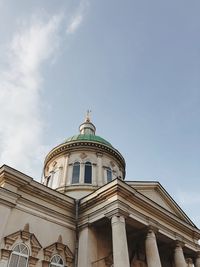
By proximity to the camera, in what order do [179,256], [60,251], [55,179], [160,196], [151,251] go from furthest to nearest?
1. [55,179]
2. [160,196]
3. [179,256]
4. [151,251]
5. [60,251]

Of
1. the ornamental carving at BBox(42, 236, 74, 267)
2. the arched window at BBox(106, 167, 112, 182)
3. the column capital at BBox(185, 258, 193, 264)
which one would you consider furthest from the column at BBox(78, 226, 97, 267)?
the column capital at BBox(185, 258, 193, 264)

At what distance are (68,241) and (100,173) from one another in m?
7.79

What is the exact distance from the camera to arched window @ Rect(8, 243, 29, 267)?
12242mm

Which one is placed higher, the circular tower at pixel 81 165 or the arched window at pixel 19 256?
the circular tower at pixel 81 165

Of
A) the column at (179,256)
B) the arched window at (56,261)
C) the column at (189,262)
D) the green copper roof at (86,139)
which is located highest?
the green copper roof at (86,139)

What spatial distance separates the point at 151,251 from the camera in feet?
47.5

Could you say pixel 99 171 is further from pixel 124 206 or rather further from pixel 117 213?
pixel 117 213

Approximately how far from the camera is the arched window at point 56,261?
13.7 meters

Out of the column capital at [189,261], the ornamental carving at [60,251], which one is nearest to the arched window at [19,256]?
the ornamental carving at [60,251]

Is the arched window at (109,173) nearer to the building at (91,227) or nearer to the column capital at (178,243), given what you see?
the building at (91,227)

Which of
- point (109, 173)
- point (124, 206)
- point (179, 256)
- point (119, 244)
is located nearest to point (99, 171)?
point (109, 173)

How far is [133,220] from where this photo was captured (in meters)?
14.7

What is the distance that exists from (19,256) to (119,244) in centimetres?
429

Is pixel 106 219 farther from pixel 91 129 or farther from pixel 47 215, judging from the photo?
pixel 91 129
